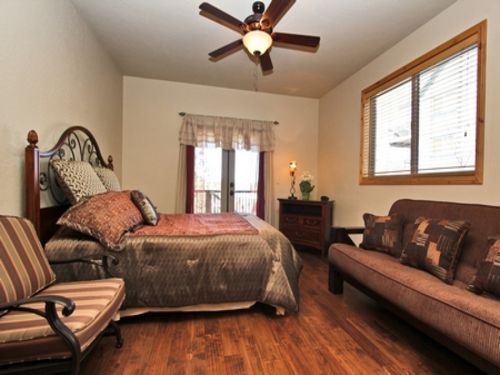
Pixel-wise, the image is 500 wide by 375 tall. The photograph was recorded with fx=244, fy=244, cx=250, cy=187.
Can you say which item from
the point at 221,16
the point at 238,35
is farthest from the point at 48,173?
the point at 238,35

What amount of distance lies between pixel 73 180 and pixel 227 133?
258 centimetres

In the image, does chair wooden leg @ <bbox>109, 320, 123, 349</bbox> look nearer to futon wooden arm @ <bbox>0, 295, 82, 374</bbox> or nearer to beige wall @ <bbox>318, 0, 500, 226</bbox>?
futon wooden arm @ <bbox>0, 295, 82, 374</bbox>

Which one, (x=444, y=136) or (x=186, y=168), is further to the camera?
(x=186, y=168)

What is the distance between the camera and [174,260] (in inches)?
71.9

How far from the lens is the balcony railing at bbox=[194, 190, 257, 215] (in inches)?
163

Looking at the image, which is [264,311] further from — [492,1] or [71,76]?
[492,1]

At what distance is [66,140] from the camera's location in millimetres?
2234

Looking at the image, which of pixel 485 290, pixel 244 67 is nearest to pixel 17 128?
pixel 244 67

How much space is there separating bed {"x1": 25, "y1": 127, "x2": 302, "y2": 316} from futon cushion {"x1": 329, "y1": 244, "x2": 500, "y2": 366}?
62cm

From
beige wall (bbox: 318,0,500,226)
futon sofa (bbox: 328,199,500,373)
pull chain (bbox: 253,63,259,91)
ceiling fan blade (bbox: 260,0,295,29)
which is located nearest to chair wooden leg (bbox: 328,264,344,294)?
futon sofa (bbox: 328,199,500,373)

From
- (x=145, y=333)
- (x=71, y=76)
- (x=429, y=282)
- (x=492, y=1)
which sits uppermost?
(x=492, y=1)

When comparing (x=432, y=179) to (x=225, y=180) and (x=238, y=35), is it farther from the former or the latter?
(x=225, y=180)

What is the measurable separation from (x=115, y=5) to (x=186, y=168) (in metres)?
2.22

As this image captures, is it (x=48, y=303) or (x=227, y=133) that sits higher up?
(x=227, y=133)
